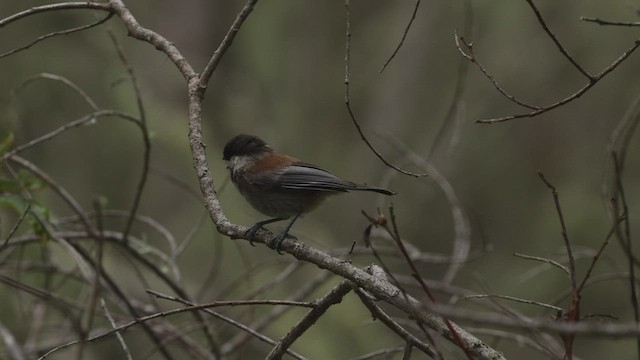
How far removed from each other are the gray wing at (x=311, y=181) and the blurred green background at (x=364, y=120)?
2.60 meters

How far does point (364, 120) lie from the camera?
8727 millimetres

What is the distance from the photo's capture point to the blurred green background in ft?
23.9

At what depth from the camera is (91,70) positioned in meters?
7.57

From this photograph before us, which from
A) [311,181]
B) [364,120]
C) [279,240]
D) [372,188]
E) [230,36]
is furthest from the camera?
[364,120]

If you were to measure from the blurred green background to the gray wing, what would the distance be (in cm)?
260

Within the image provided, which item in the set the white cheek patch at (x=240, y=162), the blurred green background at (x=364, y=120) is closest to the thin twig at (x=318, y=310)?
the white cheek patch at (x=240, y=162)

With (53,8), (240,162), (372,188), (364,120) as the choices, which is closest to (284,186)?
(240,162)

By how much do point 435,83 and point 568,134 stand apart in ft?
4.88

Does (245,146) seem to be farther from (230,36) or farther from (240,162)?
(230,36)

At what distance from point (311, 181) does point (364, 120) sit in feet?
15.6

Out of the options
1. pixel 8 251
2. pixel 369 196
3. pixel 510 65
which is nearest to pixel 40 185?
pixel 8 251

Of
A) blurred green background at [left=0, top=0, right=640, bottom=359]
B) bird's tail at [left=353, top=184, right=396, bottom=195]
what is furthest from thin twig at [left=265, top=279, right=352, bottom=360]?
blurred green background at [left=0, top=0, right=640, bottom=359]

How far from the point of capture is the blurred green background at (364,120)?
729cm

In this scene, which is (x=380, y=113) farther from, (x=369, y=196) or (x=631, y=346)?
(x=631, y=346)
